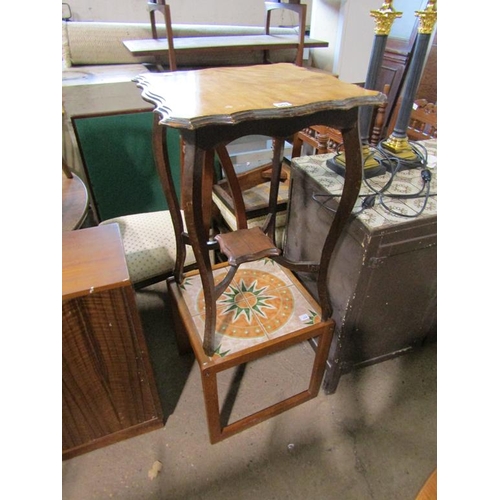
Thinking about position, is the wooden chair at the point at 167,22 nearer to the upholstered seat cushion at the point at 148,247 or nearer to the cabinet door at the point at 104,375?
the upholstered seat cushion at the point at 148,247

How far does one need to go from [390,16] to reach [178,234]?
2.90ft

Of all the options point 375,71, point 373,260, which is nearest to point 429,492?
point 373,260

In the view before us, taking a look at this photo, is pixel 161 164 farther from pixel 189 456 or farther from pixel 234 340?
pixel 189 456

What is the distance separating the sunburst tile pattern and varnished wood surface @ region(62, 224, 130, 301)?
0.31 meters

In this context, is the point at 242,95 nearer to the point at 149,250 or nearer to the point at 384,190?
the point at 384,190

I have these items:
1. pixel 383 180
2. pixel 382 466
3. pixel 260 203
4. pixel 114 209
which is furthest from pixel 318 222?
pixel 114 209

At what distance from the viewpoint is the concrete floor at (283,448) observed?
103 centimetres

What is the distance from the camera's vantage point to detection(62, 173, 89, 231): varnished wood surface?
1173mm

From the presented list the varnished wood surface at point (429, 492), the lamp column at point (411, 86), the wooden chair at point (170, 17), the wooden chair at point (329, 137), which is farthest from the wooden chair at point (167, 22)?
the varnished wood surface at point (429, 492)

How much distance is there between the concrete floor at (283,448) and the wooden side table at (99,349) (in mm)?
117

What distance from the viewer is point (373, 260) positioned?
96cm

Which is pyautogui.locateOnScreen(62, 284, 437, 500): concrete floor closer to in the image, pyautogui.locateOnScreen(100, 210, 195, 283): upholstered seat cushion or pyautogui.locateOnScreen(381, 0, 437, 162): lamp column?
pyautogui.locateOnScreen(100, 210, 195, 283): upholstered seat cushion

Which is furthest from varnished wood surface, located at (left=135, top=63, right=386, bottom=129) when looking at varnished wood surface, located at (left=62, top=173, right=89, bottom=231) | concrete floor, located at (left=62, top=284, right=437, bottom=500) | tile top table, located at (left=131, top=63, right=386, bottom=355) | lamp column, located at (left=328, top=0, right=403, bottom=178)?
concrete floor, located at (left=62, top=284, right=437, bottom=500)

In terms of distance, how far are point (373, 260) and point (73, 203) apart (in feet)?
3.52
